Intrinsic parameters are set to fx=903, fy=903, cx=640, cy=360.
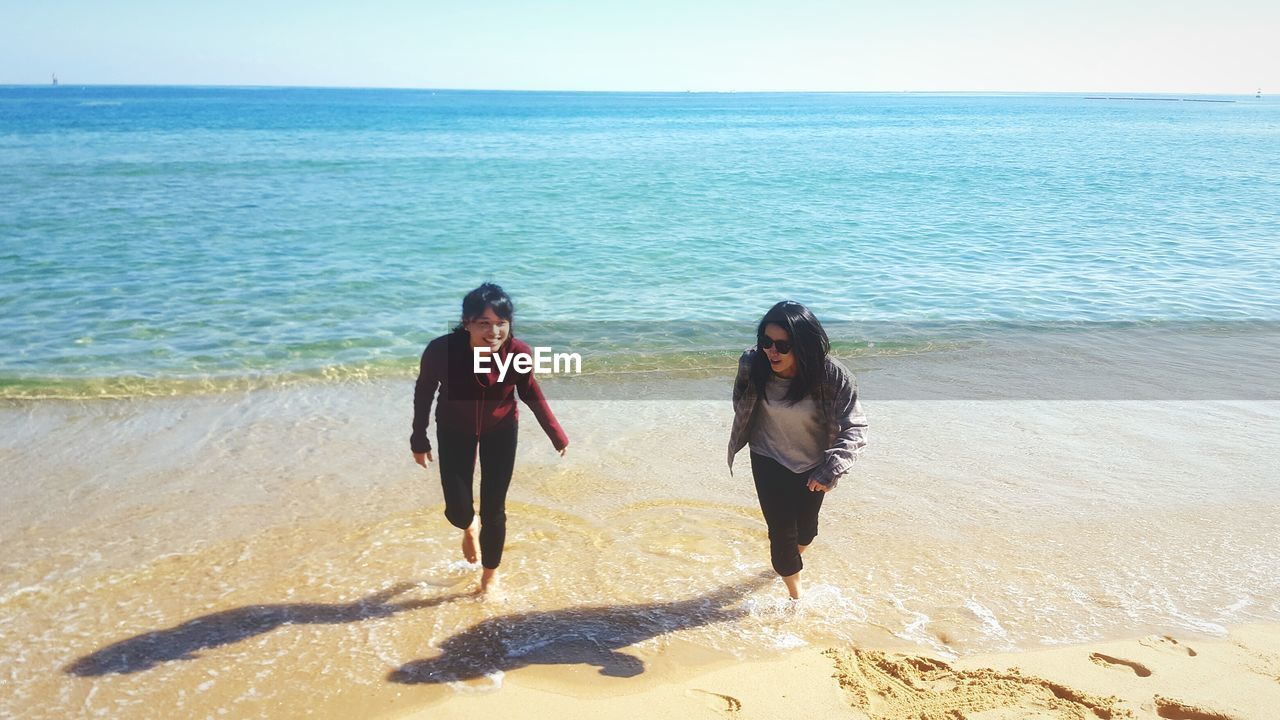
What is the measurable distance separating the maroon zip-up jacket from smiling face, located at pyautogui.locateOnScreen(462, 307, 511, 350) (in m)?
0.07

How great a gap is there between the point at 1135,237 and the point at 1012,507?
1603 centimetres

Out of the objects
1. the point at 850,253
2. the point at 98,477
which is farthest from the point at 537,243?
the point at 98,477

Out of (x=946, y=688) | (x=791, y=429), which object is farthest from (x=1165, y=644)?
(x=791, y=429)

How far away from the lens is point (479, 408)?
173 inches

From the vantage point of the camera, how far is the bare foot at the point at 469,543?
4840mm

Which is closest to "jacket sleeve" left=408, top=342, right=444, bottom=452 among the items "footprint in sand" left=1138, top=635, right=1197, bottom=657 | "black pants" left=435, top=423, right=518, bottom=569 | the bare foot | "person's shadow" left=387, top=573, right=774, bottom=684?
"black pants" left=435, top=423, right=518, bottom=569

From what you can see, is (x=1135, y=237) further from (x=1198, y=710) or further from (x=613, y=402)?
(x=1198, y=710)

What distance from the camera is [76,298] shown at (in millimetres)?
12273

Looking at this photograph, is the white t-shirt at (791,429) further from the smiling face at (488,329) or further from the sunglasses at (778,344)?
the smiling face at (488,329)

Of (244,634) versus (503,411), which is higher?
(503,411)

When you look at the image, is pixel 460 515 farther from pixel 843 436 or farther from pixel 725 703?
pixel 843 436

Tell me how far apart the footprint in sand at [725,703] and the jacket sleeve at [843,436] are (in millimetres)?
1036

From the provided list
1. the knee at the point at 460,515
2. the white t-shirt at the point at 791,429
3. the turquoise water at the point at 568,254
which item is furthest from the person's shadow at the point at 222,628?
the turquoise water at the point at 568,254

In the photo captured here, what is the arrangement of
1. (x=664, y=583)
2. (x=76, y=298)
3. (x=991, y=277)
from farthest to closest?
(x=991, y=277), (x=76, y=298), (x=664, y=583)
